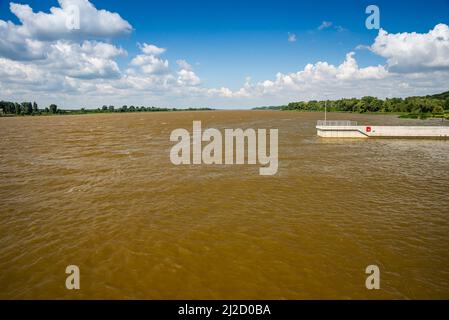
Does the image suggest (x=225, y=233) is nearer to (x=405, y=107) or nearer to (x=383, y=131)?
(x=383, y=131)

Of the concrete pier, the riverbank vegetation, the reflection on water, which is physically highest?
the riverbank vegetation

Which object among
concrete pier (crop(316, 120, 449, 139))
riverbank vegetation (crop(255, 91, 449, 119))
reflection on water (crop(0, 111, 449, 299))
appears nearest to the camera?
reflection on water (crop(0, 111, 449, 299))

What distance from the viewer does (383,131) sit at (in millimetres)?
47375

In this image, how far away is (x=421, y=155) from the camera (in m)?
31.6

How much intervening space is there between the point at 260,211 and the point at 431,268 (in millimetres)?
7564

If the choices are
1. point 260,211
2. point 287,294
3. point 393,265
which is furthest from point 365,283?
point 260,211

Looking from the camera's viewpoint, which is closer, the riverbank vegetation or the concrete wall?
the concrete wall

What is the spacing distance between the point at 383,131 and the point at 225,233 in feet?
151

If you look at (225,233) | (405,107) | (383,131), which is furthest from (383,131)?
(405,107)

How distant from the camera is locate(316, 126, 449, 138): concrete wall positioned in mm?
46531

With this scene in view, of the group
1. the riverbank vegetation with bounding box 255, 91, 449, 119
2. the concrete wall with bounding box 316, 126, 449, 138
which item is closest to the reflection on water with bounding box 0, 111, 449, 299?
the concrete wall with bounding box 316, 126, 449, 138

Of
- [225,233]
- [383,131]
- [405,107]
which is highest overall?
[405,107]

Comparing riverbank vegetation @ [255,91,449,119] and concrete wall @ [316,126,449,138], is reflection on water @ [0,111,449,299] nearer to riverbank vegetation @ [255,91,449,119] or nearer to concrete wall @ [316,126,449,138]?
concrete wall @ [316,126,449,138]

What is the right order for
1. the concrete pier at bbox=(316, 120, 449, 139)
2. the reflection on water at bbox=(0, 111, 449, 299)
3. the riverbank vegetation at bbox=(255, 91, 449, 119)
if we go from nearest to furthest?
1. the reflection on water at bbox=(0, 111, 449, 299)
2. the concrete pier at bbox=(316, 120, 449, 139)
3. the riverbank vegetation at bbox=(255, 91, 449, 119)
